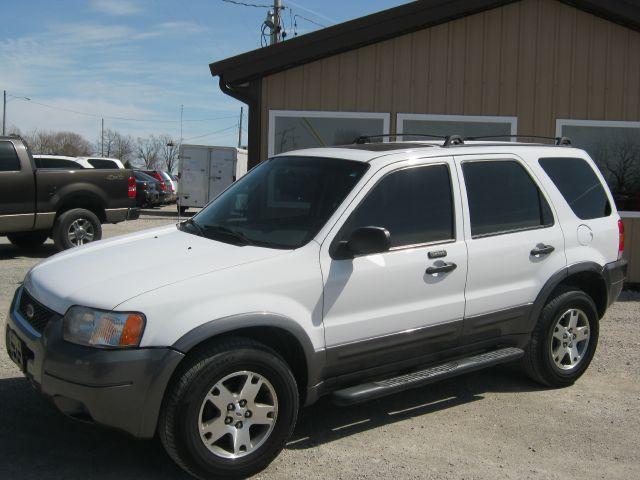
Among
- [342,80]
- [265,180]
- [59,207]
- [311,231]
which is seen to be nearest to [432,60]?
[342,80]

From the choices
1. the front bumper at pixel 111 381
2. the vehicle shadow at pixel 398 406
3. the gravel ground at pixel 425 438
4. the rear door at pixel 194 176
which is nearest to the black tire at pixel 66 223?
the gravel ground at pixel 425 438

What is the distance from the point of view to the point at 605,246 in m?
5.37

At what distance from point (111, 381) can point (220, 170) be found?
20189 mm

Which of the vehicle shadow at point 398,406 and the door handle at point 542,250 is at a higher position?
the door handle at point 542,250

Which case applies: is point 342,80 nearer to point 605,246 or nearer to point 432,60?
point 432,60

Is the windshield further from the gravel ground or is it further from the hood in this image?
the gravel ground

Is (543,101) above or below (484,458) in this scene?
above

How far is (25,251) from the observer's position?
12102 mm

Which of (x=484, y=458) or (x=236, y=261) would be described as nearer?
(x=236, y=261)

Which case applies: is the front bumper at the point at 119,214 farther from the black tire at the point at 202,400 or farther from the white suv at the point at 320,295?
the black tire at the point at 202,400

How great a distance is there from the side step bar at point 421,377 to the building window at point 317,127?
195 inches

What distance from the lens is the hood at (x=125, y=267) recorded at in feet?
11.4

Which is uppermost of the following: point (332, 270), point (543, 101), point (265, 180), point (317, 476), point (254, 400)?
point (543, 101)

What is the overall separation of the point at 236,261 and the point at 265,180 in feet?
3.90
